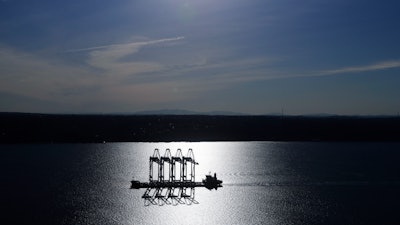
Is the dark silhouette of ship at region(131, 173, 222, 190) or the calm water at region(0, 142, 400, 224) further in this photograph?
the dark silhouette of ship at region(131, 173, 222, 190)

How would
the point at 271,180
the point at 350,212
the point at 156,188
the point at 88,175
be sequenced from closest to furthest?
the point at 350,212, the point at 156,188, the point at 271,180, the point at 88,175

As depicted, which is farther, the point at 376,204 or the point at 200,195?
the point at 200,195

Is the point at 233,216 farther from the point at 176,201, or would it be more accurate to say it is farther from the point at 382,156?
the point at 382,156

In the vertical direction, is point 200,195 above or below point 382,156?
below

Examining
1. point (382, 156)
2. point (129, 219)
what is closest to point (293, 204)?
point (129, 219)

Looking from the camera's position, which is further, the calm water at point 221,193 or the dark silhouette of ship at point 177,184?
the dark silhouette of ship at point 177,184

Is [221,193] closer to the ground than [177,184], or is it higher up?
closer to the ground

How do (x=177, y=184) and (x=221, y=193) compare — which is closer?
(x=221, y=193)

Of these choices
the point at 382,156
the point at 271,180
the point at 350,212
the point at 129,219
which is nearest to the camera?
the point at 129,219
